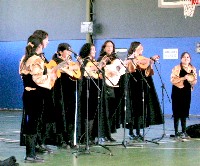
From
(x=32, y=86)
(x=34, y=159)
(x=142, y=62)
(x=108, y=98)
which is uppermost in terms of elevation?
(x=142, y=62)

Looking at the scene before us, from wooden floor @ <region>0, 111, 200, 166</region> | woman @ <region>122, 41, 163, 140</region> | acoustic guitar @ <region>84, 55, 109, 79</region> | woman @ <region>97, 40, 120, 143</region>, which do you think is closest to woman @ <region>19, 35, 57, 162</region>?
wooden floor @ <region>0, 111, 200, 166</region>

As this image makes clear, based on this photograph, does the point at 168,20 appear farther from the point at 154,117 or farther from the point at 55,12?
the point at 154,117

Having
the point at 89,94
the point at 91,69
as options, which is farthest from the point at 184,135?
the point at 91,69

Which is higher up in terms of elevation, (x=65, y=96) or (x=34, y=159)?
(x=65, y=96)

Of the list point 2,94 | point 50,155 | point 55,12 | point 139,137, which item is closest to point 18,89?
point 2,94

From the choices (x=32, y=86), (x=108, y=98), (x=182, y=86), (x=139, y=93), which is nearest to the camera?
(x=32, y=86)

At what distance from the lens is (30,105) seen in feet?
25.5

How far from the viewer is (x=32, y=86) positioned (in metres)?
7.73

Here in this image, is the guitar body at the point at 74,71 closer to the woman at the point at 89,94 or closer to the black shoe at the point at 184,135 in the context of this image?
the woman at the point at 89,94

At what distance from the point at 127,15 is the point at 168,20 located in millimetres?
1365

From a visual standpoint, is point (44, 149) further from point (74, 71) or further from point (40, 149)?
point (74, 71)

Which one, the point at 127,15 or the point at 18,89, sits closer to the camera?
the point at 127,15

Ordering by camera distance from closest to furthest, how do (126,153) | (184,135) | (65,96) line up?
1. (126,153)
2. (65,96)
3. (184,135)

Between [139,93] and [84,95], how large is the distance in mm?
1341
